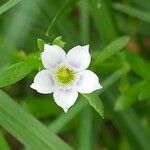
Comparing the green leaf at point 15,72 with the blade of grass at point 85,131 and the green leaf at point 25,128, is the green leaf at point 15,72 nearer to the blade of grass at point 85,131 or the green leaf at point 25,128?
the green leaf at point 25,128

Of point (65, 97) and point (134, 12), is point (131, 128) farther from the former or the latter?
point (65, 97)

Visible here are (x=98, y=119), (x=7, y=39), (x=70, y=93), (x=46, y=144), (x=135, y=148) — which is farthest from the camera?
(x=98, y=119)

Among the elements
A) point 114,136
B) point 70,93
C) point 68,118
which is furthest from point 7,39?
point 114,136

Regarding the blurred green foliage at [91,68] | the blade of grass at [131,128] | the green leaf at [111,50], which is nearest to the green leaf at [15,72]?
the blurred green foliage at [91,68]

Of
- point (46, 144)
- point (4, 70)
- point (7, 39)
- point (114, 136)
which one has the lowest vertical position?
point (114, 136)

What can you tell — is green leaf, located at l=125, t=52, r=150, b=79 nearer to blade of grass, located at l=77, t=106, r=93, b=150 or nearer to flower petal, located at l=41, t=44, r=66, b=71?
blade of grass, located at l=77, t=106, r=93, b=150

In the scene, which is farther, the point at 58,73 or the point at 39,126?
the point at 39,126

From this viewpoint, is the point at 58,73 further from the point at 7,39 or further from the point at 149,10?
the point at 149,10
